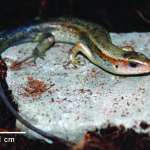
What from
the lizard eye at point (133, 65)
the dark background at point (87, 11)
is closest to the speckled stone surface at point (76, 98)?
the lizard eye at point (133, 65)

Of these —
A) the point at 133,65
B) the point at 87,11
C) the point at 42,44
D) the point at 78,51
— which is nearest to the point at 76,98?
the point at 133,65

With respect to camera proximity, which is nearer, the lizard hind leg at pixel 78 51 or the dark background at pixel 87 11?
the lizard hind leg at pixel 78 51

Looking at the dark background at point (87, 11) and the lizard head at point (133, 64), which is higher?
the dark background at point (87, 11)

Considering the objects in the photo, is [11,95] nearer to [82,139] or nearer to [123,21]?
[82,139]

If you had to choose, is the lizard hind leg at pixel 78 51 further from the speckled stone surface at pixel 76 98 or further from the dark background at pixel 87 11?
the dark background at pixel 87 11

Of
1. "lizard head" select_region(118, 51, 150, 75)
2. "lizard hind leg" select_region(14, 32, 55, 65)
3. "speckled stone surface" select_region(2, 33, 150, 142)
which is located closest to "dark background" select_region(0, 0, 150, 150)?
"lizard hind leg" select_region(14, 32, 55, 65)

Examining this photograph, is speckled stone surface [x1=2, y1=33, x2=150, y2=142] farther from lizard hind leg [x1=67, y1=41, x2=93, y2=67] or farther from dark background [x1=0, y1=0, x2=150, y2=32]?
dark background [x1=0, y1=0, x2=150, y2=32]

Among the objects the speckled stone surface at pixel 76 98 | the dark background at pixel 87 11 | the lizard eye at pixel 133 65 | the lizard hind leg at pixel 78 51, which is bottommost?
the speckled stone surface at pixel 76 98
